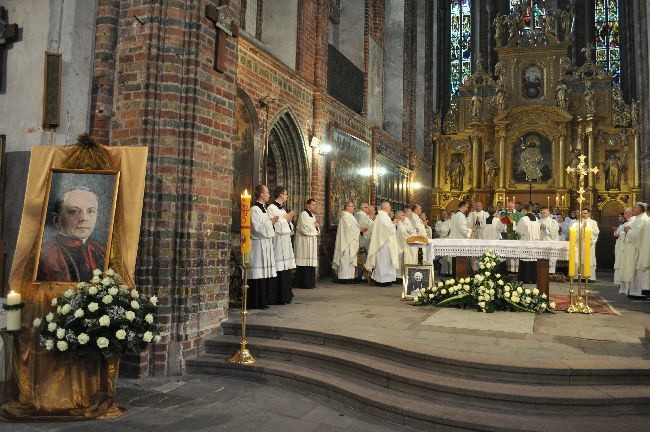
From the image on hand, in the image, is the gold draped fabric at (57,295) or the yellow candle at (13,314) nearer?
the yellow candle at (13,314)

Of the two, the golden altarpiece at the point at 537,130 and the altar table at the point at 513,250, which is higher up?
the golden altarpiece at the point at 537,130

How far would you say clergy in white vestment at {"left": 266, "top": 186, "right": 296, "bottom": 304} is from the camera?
8.30 meters

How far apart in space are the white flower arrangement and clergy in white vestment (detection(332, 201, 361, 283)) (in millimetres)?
3311

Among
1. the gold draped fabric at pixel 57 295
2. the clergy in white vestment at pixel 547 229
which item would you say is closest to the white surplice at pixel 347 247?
the clergy in white vestment at pixel 547 229

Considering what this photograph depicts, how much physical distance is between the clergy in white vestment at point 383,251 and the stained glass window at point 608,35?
17.5m

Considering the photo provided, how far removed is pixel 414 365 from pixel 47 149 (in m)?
4.05

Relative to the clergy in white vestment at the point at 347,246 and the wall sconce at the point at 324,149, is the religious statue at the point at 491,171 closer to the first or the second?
the wall sconce at the point at 324,149

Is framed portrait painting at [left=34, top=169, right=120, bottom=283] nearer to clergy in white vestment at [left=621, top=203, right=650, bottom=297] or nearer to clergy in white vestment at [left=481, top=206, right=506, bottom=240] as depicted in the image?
clergy in white vestment at [left=621, top=203, right=650, bottom=297]

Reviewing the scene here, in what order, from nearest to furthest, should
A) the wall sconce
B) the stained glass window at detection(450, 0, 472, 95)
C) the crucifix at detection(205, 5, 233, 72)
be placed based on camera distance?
the crucifix at detection(205, 5, 233, 72)
the wall sconce
the stained glass window at detection(450, 0, 472, 95)

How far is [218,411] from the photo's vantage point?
15.5 feet

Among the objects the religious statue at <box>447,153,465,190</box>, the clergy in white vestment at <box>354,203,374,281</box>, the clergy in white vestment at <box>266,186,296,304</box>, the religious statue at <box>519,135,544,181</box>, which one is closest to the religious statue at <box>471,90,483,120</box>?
the religious statue at <box>447,153,465,190</box>

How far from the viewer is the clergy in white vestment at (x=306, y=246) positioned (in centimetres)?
1057

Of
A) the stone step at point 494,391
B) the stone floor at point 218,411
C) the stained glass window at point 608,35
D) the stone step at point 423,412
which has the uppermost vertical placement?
the stained glass window at point 608,35

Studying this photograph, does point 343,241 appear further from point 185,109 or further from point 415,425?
point 415,425
